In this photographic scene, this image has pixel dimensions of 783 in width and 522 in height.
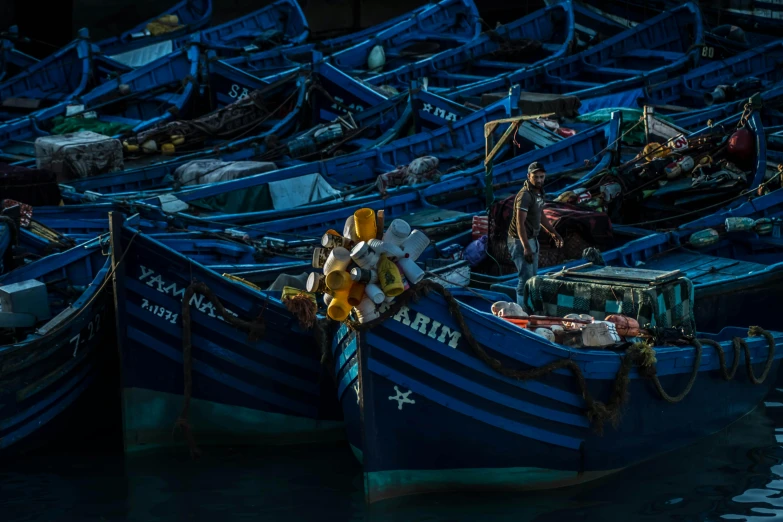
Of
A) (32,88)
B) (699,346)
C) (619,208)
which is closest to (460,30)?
(32,88)

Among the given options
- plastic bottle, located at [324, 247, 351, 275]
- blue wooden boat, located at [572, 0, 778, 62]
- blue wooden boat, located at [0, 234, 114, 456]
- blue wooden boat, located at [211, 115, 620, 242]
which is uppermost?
blue wooden boat, located at [572, 0, 778, 62]

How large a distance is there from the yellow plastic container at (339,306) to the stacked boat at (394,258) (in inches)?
1.0

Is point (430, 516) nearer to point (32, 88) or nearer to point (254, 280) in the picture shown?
point (254, 280)

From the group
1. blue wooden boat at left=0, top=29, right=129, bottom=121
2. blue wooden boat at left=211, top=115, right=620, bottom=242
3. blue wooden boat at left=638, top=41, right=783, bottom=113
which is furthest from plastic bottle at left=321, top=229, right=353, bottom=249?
blue wooden boat at left=0, top=29, right=129, bottom=121

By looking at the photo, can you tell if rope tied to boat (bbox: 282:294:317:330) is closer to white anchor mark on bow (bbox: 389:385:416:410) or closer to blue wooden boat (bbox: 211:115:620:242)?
white anchor mark on bow (bbox: 389:385:416:410)

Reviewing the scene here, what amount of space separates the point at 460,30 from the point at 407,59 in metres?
2.11

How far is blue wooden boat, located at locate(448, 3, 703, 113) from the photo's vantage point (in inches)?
763

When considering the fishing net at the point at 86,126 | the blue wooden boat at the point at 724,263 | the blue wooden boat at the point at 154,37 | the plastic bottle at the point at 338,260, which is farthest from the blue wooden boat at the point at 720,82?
the plastic bottle at the point at 338,260

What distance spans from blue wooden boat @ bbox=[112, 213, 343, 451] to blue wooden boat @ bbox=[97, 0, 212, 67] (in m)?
13.4

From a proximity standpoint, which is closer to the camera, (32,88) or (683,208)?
(683,208)

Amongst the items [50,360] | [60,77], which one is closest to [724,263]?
[50,360]

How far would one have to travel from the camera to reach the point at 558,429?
29.2 feet

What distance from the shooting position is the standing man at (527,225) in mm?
10742

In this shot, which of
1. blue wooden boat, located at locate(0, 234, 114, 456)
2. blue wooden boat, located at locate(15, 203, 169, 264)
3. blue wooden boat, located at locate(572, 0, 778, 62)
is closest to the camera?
blue wooden boat, located at locate(0, 234, 114, 456)
